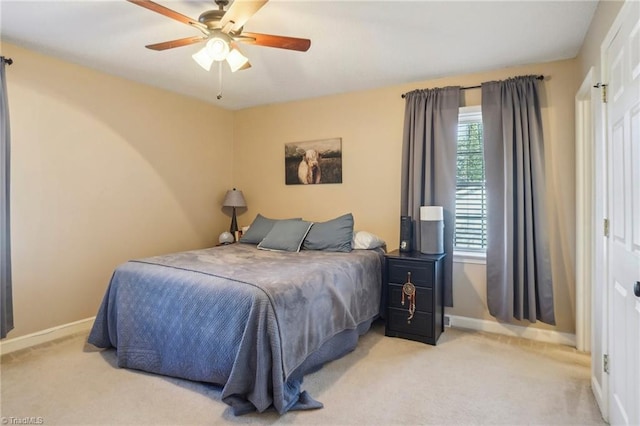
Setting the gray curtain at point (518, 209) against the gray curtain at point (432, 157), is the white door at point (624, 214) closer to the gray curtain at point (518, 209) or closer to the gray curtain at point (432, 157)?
the gray curtain at point (518, 209)

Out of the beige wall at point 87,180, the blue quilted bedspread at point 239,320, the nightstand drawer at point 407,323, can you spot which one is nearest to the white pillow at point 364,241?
the blue quilted bedspread at point 239,320

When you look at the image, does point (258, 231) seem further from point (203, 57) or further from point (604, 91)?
point (604, 91)

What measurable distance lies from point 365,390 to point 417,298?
1.06 m

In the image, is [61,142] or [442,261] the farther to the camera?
[442,261]

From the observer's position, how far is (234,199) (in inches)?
175

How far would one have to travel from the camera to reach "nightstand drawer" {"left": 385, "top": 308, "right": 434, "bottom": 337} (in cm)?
300

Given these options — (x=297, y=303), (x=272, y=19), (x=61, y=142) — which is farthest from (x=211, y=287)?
(x=61, y=142)

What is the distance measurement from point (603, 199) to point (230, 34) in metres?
2.35

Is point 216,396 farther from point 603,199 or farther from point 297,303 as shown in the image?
point 603,199

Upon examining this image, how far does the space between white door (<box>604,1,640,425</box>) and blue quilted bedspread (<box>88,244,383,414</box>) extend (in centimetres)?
150

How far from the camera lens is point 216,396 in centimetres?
217

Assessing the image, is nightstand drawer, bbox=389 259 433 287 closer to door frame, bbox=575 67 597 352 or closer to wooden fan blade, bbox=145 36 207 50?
door frame, bbox=575 67 597 352

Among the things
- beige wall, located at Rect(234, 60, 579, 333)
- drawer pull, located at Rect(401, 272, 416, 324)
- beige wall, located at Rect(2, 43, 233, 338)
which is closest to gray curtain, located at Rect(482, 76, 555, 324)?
beige wall, located at Rect(234, 60, 579, 333)

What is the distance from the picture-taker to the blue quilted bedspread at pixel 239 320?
2.00 metres
